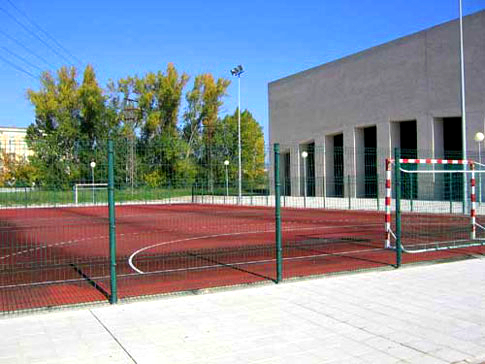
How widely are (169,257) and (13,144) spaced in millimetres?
5331

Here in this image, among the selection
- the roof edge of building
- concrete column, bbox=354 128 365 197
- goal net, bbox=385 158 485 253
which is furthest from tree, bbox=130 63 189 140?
goal net, bbox=385 158 485 253

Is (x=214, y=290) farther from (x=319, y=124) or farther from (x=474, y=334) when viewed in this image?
(x=319, y=124)

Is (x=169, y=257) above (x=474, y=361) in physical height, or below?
above

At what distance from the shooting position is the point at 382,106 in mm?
39875

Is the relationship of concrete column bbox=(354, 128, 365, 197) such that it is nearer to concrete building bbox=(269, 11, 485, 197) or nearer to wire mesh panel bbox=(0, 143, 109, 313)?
concrete building bbox=(269, 11, 485, 197)

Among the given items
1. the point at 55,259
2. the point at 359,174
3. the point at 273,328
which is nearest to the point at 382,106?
the point at 359,174

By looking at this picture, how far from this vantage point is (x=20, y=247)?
15.1m

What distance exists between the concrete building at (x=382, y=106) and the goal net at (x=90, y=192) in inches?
658

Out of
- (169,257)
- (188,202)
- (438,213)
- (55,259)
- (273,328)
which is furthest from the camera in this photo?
(438,213)

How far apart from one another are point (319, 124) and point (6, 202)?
3970 centimetres

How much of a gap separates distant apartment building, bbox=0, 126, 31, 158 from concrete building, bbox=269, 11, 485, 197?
19.9 metres

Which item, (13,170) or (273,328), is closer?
(273,328)

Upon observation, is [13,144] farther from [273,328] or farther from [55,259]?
[55,259]

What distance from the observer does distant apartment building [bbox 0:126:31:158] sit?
756 cm
